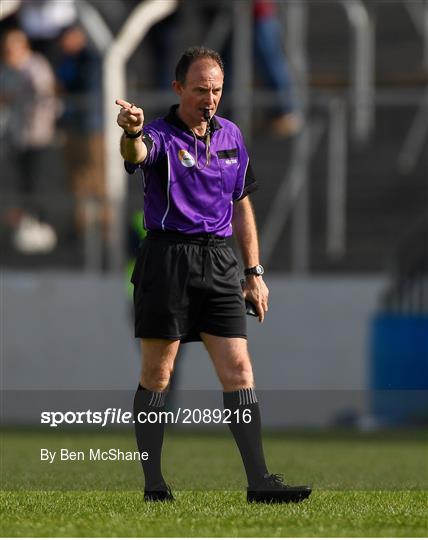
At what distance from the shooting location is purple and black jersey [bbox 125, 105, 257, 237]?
21.7 feet

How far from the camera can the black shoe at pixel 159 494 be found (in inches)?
267

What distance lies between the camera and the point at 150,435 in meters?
6.89

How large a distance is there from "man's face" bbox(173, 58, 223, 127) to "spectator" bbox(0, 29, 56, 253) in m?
7.84

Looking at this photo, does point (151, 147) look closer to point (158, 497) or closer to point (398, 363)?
point (158, 497)

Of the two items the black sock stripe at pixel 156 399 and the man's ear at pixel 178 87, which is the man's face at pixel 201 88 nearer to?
the man's ear at pixel 178 87

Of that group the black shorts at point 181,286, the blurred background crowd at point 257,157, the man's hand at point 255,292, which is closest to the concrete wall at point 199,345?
the blurred background crowd at point 257,157

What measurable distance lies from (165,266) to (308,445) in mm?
4985

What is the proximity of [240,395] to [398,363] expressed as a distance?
6.95 metres

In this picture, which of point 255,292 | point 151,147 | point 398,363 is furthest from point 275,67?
point 151,147

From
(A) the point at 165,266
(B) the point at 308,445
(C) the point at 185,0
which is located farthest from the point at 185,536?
(C) the point at 185,0

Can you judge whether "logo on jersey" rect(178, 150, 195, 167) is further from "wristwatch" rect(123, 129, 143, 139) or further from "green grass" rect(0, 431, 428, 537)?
"green grass" rect(0, 431, 428, 537)

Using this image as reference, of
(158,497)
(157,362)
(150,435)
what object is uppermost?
(157,362)

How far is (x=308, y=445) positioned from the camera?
11.5 meters

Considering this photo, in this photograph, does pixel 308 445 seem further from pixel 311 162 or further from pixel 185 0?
pixel 185 0
